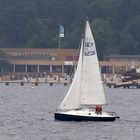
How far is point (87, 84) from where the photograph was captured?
100875 mm

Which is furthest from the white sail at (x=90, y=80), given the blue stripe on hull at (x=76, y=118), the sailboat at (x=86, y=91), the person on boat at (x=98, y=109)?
the blue stripe on hull at (x=76, y=118)

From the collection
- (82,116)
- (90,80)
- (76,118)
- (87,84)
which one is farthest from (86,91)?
(76,118)

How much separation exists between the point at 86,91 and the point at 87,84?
0.56m

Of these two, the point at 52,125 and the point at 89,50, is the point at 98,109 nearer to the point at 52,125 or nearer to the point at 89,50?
the point at 52,125

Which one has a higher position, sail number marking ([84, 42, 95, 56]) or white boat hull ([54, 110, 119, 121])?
sail number marking ([84, 42, 95, 56])

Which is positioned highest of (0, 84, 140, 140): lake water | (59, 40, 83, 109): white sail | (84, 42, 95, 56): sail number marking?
(84, 42, 95, 56): sail number marking

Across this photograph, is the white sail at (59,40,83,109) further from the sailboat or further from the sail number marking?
the sail number marking

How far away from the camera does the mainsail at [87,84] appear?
329ft

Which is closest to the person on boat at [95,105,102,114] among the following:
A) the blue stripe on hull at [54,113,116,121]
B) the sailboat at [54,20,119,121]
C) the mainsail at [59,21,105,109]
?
the sailboat at [54,20,119,121]

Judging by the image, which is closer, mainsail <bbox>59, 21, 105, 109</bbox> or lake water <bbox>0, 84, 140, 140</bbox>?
lake water <bbox>0, 84, 140, 140</bbox>

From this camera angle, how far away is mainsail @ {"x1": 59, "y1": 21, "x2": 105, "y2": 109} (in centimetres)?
10038

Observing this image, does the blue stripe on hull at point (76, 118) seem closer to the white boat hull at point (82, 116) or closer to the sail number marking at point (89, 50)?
the white boat hull at point (82, 116)

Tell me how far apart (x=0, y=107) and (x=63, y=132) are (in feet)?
107

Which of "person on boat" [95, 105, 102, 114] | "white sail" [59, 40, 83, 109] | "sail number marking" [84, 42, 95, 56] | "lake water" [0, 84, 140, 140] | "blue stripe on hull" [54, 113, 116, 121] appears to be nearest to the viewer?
"lake water" [0, 84, 140, 140]
